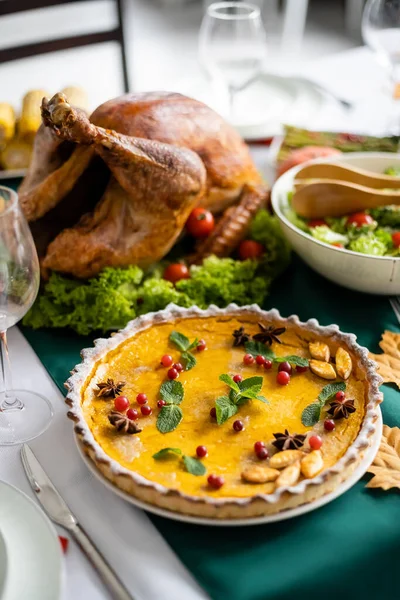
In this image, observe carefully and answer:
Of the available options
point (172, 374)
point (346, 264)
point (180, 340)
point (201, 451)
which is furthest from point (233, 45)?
point (201, 451)

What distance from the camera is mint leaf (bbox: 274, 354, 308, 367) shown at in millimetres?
1506

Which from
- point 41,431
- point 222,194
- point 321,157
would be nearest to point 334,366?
point 41,431

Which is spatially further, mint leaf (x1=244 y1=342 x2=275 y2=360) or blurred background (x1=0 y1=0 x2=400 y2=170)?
blurred background (x1=0 y1=0 x2=400 y2=170)

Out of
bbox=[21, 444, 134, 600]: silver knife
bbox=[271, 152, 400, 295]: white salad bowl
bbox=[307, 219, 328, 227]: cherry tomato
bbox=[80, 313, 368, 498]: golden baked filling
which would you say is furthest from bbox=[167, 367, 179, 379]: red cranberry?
bbox=[307, 219, 328, 227]: cherry tomato

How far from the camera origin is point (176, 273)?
1943mm

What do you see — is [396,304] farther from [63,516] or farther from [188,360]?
[63,516]

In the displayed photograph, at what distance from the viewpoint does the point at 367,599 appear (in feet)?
3.80

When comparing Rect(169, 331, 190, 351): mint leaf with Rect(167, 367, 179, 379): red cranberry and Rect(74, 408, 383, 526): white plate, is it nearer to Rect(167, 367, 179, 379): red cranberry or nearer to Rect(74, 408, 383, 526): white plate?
Rect(167, 367, 179, 379): red cranberry

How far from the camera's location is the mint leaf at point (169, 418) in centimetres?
135

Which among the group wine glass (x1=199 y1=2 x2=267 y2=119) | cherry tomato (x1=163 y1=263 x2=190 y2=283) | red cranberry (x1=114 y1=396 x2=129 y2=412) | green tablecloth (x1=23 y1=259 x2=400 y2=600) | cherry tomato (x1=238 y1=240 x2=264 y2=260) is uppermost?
wine glass (x1=199 y1=2 x2=267 y2=119)

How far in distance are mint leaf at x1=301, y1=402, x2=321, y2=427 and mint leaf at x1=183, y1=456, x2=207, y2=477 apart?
235 mm

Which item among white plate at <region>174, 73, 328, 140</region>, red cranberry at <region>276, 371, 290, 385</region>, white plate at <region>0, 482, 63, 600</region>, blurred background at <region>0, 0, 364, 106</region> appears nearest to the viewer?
white plate at <region>0, 482, 63, 600</region>

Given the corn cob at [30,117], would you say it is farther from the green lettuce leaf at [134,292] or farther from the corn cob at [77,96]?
the green lettuce leaf at [134,292]

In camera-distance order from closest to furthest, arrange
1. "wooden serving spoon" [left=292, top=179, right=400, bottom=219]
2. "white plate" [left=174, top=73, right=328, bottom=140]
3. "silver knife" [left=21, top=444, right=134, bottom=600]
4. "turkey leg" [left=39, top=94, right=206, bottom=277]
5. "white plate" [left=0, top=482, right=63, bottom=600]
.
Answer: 1. "white plate" [left=0, top=482, right=63, bottom=600]
2. "silver knife" [left=21, top=444, right=134, bottom=600]
3. "turkey leg" [left=39, top=94, right=206, bottom=277]
4. "wooden serving spoon" [left=292, top=179, right=400, bottom=219]
5. "white plate" [left=174, top=73, right=328, bottom=140]
